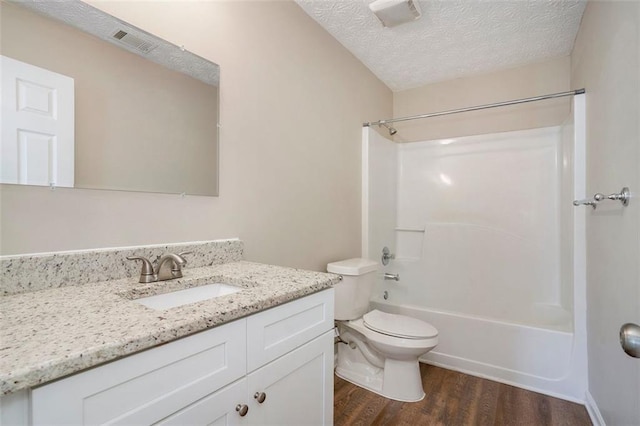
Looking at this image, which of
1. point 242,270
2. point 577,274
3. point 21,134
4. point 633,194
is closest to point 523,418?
point 577,274

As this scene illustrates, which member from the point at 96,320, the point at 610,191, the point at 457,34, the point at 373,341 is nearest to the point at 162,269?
the point at 96,320

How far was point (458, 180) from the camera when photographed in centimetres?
279

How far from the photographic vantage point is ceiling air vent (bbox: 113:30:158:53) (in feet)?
3.55

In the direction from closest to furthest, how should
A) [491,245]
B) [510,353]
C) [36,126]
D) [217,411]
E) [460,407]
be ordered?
1. [217,411]
2. [36,126]
3. [460,407]
4. [510,353]
5. [491,245]

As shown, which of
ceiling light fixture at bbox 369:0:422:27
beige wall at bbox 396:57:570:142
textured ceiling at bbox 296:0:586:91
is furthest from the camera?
beige wall at bbox 396:57:570:142

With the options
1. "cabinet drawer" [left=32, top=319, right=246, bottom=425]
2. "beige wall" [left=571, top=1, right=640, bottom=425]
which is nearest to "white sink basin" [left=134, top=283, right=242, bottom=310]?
"cabinet drawer" [left=32, top=319, right=246, bottom=425]

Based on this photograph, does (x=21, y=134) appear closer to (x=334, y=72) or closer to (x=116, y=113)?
(x=116, y=113)

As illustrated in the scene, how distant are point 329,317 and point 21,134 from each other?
1.11 metres

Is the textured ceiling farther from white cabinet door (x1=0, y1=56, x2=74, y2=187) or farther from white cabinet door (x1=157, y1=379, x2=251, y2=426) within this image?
white cabinet door (x1=157, y1=379, x2=251, y2=426)

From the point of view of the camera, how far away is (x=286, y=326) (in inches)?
38.5

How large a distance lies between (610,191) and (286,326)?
1549 millimetres

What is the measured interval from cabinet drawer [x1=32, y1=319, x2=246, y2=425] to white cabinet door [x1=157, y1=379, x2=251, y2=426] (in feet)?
0.06

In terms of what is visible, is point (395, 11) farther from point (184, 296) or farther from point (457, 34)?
point (184, 296)

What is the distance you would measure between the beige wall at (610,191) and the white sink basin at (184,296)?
1.49 meters
